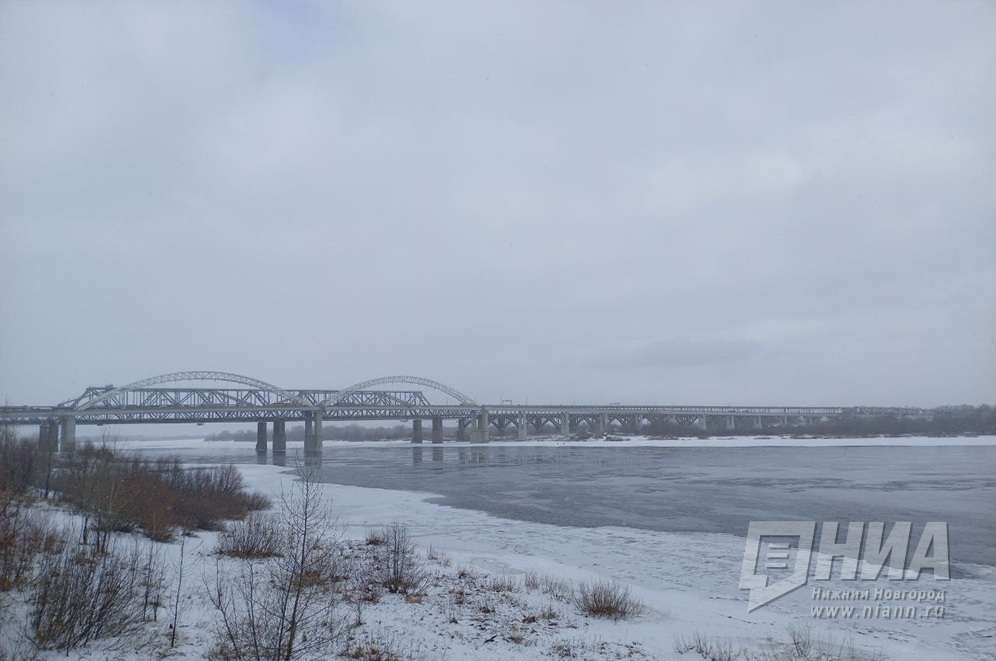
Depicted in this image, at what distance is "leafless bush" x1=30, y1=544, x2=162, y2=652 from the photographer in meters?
7.88

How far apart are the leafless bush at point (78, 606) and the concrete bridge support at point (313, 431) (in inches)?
3954

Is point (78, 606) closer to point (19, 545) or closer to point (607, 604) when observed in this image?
point (19, 545)

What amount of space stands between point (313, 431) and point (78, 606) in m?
111

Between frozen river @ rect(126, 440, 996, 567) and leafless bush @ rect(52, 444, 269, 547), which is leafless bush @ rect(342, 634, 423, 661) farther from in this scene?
frozen river @ rect(126, 440, 996, 567)

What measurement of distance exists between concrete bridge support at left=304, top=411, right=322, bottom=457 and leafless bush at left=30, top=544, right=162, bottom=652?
3954 inches

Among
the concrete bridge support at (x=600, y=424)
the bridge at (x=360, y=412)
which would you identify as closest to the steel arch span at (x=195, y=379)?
the bridge at (x=360, y=412)

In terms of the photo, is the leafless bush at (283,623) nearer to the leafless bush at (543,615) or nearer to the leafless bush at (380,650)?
the leafless bush at (380,650)

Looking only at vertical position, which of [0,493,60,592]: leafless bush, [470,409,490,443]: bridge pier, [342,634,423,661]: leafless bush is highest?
[0,493,60,592]: leafless bush

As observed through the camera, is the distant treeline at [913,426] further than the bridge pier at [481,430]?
No

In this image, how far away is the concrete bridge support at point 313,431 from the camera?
363 ft

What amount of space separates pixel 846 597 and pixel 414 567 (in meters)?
8.41

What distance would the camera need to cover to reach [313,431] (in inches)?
4523

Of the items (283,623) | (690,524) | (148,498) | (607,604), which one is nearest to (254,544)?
(148,498)

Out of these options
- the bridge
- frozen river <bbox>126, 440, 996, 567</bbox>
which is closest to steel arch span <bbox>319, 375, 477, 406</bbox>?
the bridge
